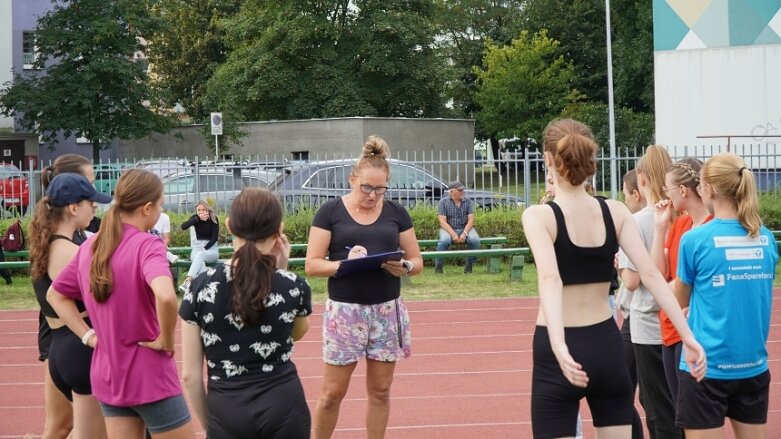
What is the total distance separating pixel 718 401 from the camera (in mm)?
4832

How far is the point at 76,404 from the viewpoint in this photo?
5.18 meters

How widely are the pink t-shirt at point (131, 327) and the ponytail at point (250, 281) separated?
17.3 inches

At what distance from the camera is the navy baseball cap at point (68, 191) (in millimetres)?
5277

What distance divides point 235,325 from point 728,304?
2.24m

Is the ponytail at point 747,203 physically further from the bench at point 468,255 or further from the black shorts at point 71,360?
the bench at point 468,255

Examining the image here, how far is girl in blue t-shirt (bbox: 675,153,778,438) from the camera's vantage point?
4809 mm

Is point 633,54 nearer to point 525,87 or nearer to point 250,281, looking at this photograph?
point 525,87

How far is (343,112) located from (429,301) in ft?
105

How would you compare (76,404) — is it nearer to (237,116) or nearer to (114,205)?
(114,205)

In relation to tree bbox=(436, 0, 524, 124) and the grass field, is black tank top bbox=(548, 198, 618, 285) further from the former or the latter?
tree bbox=(436, 0, 524, 124)

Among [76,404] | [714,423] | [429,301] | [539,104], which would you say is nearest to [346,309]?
[76,404]

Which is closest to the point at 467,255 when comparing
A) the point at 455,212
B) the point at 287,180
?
the point at 455,212

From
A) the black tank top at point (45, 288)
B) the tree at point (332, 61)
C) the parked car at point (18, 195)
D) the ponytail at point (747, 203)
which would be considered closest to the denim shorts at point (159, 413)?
the black tank top at point (45, 288)

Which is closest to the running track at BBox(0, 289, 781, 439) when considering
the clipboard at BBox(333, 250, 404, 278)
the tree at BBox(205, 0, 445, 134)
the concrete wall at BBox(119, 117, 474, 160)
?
the clipboard at BBox(333, 250, 404, 278)
